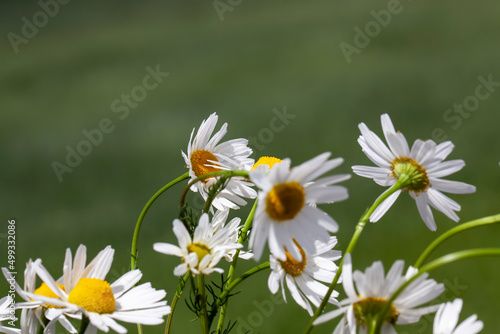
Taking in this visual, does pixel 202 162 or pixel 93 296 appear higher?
pixel 202 162

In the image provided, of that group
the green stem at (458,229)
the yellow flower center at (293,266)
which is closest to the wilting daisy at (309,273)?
the yellow flower center at (293,266)

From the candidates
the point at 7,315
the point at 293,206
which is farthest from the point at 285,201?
the point at 7,315

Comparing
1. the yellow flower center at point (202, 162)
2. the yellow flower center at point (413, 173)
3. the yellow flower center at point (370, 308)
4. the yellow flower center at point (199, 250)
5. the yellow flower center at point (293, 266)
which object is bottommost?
the yellow flower center at point (370, 308)

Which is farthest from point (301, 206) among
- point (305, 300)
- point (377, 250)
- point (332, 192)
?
point (377, 250)

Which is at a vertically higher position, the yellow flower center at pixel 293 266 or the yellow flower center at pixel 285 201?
the yellow flower center at pixel 285 201

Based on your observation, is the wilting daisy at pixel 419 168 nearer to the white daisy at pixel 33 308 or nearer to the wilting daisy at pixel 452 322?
the wilting daisy at pixel 452 322

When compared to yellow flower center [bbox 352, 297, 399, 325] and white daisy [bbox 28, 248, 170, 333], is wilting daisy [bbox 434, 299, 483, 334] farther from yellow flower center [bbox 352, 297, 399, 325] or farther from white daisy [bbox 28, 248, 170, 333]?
white daisy [bbox 28, 248, 170, 333]

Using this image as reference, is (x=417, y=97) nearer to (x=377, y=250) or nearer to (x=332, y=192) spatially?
(x=377, y=250)

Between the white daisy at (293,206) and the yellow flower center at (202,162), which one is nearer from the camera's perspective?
the white daisy at (293,206)

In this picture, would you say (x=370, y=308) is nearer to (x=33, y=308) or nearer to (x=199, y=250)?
(x=199, y=250)
